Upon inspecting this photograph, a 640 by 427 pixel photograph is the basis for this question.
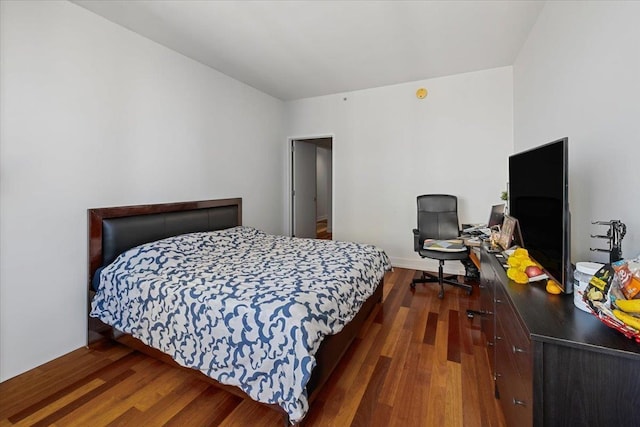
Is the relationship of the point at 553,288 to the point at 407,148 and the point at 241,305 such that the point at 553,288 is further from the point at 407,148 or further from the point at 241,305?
the point at 407,148

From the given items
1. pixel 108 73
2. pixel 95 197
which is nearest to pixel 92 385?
pixel 95 197

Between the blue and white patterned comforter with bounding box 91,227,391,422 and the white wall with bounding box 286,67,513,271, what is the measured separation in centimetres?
176

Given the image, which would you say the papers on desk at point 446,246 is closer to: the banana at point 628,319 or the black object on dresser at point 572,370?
the black object on dresser at point 572,370

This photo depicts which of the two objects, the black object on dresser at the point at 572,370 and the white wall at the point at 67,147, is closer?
the black object on dresser at the point at 572,370

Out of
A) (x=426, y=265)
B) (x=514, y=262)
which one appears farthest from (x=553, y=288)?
(x=426, y=265)

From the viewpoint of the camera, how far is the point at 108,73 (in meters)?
2.38

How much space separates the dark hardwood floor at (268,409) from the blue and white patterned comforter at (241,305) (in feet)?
0.70

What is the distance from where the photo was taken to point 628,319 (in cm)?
80

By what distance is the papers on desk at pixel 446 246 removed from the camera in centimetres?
304

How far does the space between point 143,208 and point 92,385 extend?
4.60 feet

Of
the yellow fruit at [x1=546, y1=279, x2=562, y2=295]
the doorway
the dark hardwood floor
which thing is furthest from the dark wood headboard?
the yellow fruit at [x1=546, y1=279, x2=562, y2=295]

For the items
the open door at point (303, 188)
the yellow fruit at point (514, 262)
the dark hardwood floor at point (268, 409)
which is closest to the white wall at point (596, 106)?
the yellow fruit at point (514, 262)

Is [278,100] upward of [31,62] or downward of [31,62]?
upward

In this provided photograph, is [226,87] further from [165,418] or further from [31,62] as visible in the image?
[165,418]
